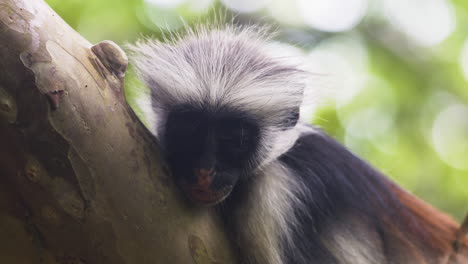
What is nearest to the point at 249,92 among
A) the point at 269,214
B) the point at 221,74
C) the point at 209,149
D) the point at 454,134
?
the point at 221,74

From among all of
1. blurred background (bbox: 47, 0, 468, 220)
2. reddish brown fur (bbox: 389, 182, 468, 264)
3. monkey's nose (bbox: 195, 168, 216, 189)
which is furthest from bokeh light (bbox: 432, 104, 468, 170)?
monkey's nose (bbox: 195, 168, 216, 189)

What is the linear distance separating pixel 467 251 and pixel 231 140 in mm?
2381

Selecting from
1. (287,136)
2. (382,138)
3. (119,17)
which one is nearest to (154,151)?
(287,136)

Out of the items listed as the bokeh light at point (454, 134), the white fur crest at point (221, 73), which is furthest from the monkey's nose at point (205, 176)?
the bokeh light at point (454, 134)

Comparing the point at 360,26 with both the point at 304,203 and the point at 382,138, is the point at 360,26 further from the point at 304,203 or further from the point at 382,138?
the point at 304,203

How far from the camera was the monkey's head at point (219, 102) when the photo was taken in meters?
3.08

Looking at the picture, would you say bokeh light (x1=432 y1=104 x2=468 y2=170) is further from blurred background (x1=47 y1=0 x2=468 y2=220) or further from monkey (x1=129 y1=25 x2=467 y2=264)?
monkey (x1=129 y1=25 x2=467 y2=264)

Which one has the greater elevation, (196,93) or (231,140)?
(196,93)

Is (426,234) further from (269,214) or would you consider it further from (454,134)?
(454,134)

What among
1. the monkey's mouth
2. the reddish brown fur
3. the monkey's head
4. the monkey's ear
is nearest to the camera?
the monkey's mouth

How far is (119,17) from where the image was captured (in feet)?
21.1

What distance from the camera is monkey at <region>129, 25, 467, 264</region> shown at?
3148 mm

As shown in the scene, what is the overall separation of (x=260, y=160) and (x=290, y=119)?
38 centimetres

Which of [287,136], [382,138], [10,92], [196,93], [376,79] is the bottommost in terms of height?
[382,138]
